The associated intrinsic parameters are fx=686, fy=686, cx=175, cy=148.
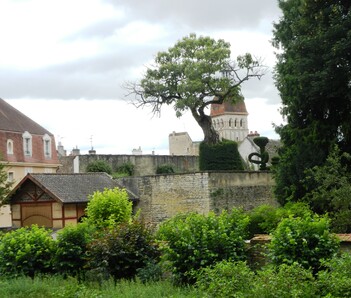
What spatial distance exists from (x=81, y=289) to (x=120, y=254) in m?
2.68

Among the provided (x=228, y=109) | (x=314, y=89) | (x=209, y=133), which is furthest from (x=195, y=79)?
(x=228, y=109)

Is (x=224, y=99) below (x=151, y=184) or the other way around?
the other way around

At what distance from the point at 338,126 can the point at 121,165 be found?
27198 mm


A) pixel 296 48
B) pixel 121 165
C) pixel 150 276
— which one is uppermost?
pixel 296 48

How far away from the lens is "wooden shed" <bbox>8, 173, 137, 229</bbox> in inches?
1367

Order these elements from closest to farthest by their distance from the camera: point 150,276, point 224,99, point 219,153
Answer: point 150,276
point 219,153
point 224,99

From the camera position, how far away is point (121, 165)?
51.5 metres

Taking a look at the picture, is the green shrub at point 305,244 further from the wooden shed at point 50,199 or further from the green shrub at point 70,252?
the wooden shed at point 50,199

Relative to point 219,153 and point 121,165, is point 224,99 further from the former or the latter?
point 121,165

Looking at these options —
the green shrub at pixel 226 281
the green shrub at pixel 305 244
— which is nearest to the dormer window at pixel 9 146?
the green shrub at pixel 305 244

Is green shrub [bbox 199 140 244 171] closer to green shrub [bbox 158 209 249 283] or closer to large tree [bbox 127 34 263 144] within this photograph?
large tree [bbox 127 34 263 144]

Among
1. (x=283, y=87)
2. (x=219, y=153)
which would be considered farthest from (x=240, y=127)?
(x=283, y=87)

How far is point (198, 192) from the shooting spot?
35938 millimetres

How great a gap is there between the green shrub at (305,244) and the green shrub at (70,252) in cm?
579
